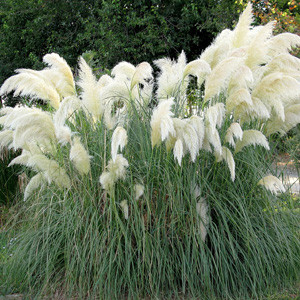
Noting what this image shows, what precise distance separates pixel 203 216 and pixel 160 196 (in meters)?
0.41

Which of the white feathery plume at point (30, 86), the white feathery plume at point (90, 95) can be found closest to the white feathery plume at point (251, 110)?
the white feathery plume at point (90, 95)

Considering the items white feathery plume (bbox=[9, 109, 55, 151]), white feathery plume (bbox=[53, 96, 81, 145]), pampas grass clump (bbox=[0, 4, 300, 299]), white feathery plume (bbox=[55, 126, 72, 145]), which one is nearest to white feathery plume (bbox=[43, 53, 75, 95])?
pampas grass clump (bbox=[0, 4, 300, 299])

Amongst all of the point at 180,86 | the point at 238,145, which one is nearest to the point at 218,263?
the point at 238,145

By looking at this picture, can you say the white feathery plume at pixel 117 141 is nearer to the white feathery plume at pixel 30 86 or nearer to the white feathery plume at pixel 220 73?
the white feathery plume at pixel 220 73

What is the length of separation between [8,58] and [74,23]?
3408 millimetres

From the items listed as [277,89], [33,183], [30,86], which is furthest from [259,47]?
[33,183]

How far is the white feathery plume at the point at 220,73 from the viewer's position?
10.9 ft

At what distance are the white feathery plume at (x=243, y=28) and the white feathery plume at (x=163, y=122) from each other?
1397 mm

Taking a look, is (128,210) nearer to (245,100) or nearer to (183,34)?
(245,100)

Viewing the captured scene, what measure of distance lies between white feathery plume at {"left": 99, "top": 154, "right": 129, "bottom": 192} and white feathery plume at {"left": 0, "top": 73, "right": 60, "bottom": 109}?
102cm

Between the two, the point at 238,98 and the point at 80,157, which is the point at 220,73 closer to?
the point at 238,98

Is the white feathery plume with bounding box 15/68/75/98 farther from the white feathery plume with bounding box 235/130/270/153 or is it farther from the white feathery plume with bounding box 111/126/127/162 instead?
the white feathery plume with bounding box 235/130/270/153

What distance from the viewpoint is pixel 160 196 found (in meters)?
3.52

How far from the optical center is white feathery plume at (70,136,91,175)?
129 inches
